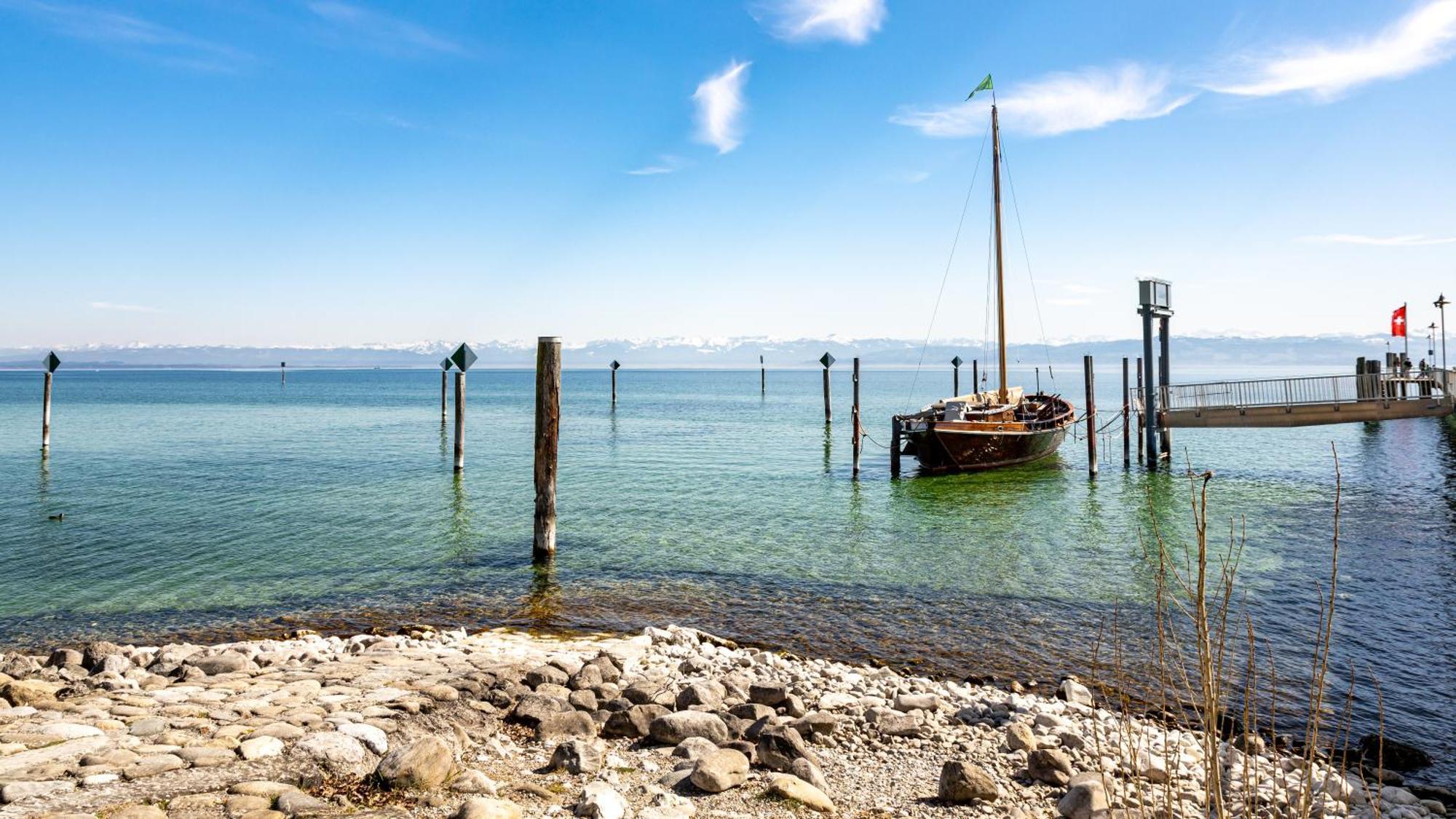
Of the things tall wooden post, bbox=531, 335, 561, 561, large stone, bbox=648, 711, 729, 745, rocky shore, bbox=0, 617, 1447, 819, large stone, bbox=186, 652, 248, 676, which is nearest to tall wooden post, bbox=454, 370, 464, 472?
tall wooden post, bbox=531, 335, 561, 561

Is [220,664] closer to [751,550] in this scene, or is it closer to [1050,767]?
[1050,767]

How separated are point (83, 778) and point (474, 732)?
95.3 inches

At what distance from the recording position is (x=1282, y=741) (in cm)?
788

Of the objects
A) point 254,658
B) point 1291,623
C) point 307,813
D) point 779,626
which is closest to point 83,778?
point 307,813

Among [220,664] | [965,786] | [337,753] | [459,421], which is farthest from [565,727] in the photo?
[459,421]

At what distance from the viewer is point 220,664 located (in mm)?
8344

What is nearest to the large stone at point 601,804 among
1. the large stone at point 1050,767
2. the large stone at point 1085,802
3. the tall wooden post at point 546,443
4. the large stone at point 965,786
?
the large stone at point 965,786

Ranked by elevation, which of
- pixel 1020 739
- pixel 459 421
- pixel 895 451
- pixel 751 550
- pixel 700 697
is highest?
pixel 459 421

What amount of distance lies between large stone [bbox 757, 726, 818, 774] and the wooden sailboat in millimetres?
21726

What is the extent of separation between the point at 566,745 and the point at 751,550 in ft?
34.2

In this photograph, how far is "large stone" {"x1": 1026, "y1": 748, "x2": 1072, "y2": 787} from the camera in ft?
20.2

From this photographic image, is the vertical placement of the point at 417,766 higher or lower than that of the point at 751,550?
higher

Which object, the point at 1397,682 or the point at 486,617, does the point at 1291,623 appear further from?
the point at 486,617

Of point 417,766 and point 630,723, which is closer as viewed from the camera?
point 417,766
